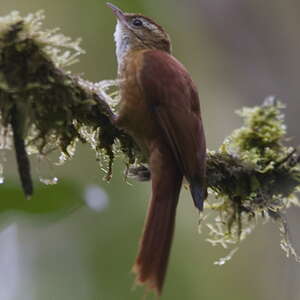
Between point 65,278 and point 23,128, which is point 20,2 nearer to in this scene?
point 65,278

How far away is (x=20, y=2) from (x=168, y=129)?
3.39 meters

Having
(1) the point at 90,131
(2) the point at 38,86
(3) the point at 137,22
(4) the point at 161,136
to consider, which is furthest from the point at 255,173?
(3) the point at 137,22

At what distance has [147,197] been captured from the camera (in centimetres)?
407

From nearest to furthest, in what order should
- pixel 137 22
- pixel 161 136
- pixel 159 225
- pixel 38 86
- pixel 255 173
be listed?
pixel 38 86 < pixel 159 225 < pixel 255 173 < pixel 161 136 < pixel 137 22

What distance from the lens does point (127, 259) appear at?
11.6 ft

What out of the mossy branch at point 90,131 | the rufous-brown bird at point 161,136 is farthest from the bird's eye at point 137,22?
the mossy branch at point 90,131

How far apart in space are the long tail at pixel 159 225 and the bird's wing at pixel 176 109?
69mm

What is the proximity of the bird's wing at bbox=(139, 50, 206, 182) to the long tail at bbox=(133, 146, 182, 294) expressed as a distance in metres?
0.07

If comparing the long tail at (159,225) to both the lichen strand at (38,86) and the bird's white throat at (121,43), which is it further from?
the bird's white throat at (121,43)

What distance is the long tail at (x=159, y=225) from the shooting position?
238cm

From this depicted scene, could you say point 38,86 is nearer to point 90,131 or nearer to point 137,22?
point 90,131

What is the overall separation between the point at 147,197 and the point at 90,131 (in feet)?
4.39

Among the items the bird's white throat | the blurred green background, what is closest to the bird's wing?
the bird's white throat

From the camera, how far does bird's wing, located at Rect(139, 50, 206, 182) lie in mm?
2670
